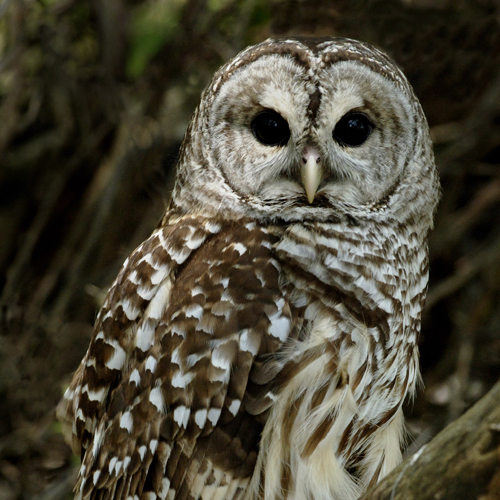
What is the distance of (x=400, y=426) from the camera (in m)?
2.35

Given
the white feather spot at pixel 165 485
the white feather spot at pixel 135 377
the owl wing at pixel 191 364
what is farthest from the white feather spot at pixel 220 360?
the white feather spot at pixel 165 485

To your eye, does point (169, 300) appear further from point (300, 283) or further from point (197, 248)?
point (300, 283)

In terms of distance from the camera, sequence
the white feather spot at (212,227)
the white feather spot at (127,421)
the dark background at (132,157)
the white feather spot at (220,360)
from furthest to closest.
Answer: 1. the dark background at (132,157)
2. the white feather spot at (212,227)
3. the white feather spot at (127,421)
4. the white feather spot at (220,360)

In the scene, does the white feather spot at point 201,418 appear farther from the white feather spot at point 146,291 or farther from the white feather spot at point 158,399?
the white feather spot at point 146,291

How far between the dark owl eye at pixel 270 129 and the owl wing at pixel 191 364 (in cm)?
25

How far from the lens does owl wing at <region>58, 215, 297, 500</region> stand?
1.93 meters

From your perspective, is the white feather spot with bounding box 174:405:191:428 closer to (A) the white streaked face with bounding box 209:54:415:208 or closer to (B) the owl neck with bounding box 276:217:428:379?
(B) the owl neck with bounding box 276:217:428:379

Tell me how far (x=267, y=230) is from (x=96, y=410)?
2.49ft

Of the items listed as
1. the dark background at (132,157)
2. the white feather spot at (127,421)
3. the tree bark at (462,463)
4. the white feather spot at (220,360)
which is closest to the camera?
the tree bark at (462,463)

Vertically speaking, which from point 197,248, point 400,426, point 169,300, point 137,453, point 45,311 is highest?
point 197,248

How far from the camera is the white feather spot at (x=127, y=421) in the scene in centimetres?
202

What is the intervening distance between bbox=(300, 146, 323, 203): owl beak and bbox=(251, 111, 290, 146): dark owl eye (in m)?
0.10

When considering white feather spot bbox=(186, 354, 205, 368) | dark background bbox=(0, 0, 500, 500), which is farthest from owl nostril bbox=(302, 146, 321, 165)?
dark background bbox=(0, 0, 500, 500)

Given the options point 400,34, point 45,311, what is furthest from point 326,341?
point 45,311
